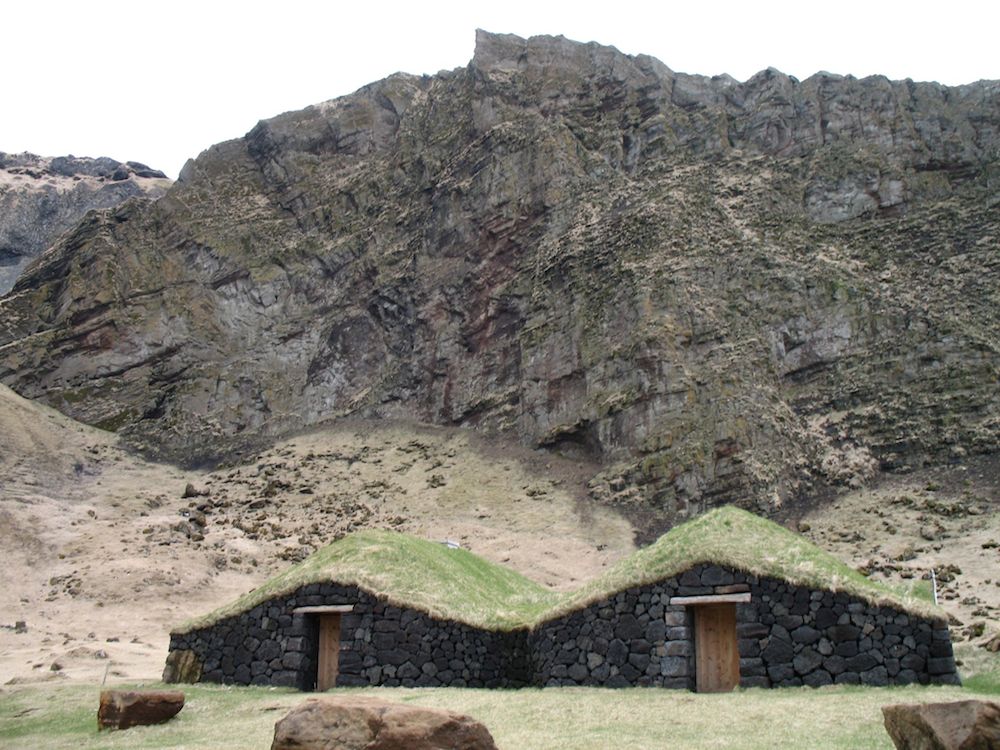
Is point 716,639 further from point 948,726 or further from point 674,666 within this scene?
point 948,726

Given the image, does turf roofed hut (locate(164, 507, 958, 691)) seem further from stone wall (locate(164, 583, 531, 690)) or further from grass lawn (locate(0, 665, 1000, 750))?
grass lawn (locate(0, 665, 1000, 750))

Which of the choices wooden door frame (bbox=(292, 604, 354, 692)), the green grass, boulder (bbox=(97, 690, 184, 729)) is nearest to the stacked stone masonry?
wooden door frame (bbox=(292, 604, 354, 692))

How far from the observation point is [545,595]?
26.5 meters

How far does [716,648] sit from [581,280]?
4431cm

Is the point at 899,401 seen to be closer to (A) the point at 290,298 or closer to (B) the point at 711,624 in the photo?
(B) the point at 711,624

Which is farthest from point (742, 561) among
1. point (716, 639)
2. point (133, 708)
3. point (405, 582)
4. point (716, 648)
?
point (133, 708)

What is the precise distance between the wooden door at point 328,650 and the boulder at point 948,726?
47.1ft

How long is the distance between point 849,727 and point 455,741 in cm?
589

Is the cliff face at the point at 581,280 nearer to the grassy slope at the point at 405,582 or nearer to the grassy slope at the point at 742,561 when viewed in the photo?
the grassy slope at the point at 405,582

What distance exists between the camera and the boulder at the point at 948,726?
320 inches

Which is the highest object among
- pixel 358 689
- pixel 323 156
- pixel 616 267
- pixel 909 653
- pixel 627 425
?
pixel 323 156

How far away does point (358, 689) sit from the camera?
19.8 metres

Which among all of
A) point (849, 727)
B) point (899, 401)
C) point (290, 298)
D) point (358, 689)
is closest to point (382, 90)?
point (290, 298)

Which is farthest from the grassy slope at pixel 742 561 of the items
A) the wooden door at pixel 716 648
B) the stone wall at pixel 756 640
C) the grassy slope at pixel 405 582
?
the grassy slope at pixel 405 582
